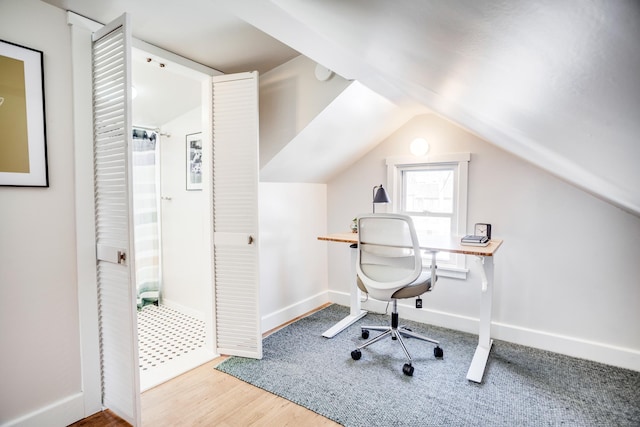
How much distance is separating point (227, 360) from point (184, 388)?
1.30 ft

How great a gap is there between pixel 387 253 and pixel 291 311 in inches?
54.7

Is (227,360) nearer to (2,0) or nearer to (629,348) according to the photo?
(2,0)

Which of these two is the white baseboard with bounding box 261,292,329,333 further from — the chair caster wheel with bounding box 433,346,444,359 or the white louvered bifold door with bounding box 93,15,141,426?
the chair caster wheel with bounding box 433,346,444,359

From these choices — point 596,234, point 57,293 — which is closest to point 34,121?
point 57,293

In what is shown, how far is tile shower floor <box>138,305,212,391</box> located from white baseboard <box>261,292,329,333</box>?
1.93 ft

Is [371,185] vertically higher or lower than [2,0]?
lower

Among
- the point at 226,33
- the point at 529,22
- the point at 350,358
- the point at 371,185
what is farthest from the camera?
the point at 371,185

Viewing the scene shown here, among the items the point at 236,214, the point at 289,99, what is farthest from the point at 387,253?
the point at 289,99

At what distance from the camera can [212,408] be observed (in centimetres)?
198

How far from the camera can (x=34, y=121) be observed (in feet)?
5.55

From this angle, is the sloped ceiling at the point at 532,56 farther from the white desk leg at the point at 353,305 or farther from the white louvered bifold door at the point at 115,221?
the white desk leg at the point at 353,305

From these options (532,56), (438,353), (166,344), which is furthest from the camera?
(166,344)

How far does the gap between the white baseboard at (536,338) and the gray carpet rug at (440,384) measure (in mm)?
70

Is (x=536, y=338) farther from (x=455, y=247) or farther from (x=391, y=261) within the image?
(x=391, y=261)
